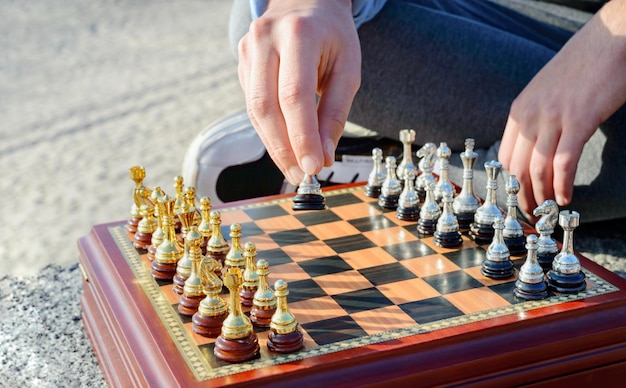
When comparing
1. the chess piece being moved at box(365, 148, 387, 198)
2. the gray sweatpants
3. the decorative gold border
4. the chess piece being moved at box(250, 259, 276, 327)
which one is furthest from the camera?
the gray sweatpants

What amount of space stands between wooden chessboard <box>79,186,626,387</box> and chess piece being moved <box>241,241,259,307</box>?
2.0 inches

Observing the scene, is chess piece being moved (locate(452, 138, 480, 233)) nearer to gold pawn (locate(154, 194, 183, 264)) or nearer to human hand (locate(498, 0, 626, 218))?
human hand (locate(498, 0, 626, 218))

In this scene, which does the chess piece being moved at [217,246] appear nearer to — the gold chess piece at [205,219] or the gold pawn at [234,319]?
the gold chess piece at [205,219]

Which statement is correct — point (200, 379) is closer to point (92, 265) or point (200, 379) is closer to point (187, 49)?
point (92, 265)

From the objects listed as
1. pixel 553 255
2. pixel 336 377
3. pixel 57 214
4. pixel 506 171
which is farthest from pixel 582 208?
pixel 57 214

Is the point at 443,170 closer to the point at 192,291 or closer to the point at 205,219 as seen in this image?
the point at 205,219

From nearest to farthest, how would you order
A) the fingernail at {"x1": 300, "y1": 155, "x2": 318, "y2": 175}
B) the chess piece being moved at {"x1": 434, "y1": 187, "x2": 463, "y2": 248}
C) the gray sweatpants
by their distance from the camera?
1. the fingernail at {"x1": 300, "y1": 155, "x2": 318, "y2": 175}
2. the chess piece being moved at {"x1": 434, "y1": 187, "x2": 463, "y2": 248}
3. the gray sweatpants

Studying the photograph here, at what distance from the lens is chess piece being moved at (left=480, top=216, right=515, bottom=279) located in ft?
3.90

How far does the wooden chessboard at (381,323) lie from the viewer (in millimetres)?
987

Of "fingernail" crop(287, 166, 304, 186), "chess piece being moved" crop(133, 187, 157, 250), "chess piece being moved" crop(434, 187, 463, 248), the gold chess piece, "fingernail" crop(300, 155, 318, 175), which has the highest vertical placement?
"fingernail" crop(300, 155, 318, 175)

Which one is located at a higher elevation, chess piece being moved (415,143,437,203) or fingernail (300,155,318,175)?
fingernail (300,155,318,175)

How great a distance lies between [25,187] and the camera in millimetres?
2484

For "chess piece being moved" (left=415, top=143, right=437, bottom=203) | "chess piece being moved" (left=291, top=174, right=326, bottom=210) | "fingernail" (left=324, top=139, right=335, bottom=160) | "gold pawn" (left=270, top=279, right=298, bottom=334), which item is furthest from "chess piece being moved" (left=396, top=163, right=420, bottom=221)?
"gold pawn" (left=270, top=279, right=298, bottom=334)

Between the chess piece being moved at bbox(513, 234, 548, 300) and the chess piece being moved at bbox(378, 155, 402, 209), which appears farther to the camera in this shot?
the chess piece being moved at bbox(378, 155, 402, 209)
